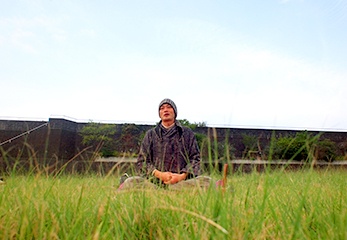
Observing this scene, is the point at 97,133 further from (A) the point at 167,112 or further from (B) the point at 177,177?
(B) the point at 177,177

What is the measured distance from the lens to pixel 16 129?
1543cm

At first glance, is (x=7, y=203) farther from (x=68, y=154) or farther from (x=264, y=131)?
(x=264, y=131)

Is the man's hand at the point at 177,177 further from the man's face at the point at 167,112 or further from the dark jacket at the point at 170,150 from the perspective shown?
the man's face at the point at 167,112

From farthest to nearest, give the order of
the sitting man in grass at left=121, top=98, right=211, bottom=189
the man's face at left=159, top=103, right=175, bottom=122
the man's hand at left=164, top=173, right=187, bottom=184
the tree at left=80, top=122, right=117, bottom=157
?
the tree at left=80, top=122, right=117, bottom=157
the man's face at left=159, top=103, right=175, bottom=122
the sitting man in grass at left=121, top=98, right=211, bottom=189
the man's hand at left=164, top=173, right=187, bottom=184

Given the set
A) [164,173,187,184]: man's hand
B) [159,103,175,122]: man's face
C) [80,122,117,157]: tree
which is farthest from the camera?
[80,122,117,157]: tree

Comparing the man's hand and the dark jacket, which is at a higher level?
the dark jacket

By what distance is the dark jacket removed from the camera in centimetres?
381

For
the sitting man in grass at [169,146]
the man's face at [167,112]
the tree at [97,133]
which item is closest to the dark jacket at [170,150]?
the sitting man in grass at [169,146]

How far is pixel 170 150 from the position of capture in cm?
392

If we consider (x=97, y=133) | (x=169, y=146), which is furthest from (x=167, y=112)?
(x=97, y=133)


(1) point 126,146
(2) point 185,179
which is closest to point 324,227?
(2) point 185,179

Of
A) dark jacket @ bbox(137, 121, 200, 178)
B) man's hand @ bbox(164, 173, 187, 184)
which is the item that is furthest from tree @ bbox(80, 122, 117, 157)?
man's hand @ bbox(164, 173, 187, 184)

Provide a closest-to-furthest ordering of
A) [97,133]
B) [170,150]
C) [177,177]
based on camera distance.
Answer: [177,177]
[170,150]
[97,133]

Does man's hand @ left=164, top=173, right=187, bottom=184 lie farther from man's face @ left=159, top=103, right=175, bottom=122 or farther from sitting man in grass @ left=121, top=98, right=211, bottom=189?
man's face @ left=159, top=103, right=175, bottom=122
